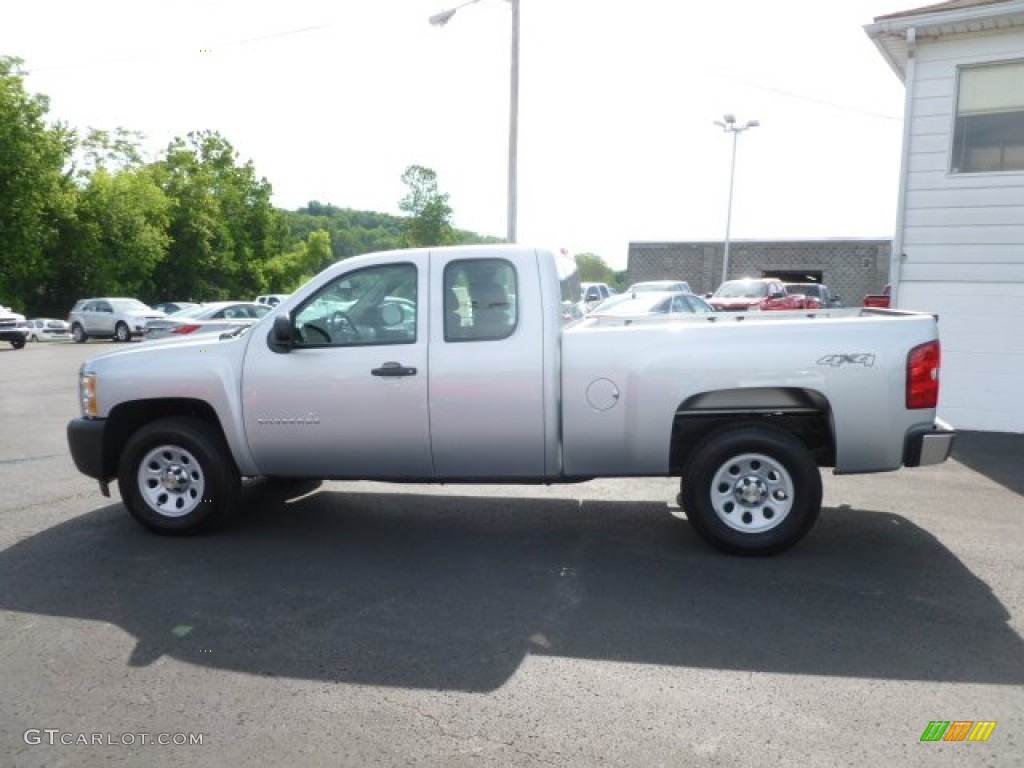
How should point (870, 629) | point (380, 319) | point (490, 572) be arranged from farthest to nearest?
point (380, 319) → point (490, 572) → point (870, 629)

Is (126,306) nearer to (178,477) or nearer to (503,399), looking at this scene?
(178,477)

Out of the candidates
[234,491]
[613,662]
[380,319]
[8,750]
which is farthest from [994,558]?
[8,750]

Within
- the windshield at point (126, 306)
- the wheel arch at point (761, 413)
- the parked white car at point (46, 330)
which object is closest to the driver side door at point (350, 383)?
the wheel arch at point (761, 413)

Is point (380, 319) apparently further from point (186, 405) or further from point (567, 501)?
point (567, 501)

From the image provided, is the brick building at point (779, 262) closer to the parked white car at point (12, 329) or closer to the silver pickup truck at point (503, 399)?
the parked white car at point (12, 329)

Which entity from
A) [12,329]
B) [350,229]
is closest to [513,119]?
[12,329]

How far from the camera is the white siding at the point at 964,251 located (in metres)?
9.95

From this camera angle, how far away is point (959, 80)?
→ 33.3 ft

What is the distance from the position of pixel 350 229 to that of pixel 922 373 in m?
112

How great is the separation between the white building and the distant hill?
82934mm

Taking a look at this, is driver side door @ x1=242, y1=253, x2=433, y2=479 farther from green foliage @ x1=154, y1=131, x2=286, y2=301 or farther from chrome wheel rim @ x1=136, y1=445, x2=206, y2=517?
green foliage @ x1=154, y1=131, x2=286, y2=301

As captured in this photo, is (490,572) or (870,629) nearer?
(870,629)

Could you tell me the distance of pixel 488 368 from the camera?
5.34m

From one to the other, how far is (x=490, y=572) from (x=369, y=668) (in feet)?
4.60
